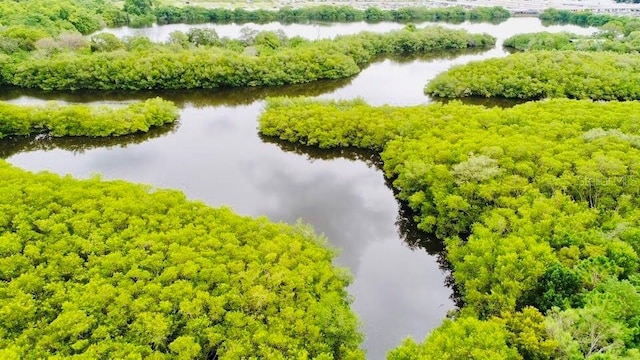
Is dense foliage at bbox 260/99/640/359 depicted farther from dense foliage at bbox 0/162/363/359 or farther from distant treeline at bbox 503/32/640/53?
distant treeline at bbox 503/32/640/53

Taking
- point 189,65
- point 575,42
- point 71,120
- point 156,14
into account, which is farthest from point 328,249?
point 156,14

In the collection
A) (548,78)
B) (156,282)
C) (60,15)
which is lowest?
(156,282)

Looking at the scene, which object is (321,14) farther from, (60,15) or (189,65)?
(189,65)

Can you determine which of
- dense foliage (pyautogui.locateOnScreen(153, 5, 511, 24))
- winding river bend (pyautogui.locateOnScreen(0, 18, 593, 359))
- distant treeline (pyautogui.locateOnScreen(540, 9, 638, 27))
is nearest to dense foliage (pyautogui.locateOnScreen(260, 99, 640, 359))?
winding river bend (pyautogui.locateOnScreen(0, 18, 593, 359))

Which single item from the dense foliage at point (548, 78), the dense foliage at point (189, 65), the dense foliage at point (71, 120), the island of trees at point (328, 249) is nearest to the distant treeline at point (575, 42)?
the dense foliage at point (548, 78)

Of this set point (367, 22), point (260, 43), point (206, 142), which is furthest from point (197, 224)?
point (367, 22)

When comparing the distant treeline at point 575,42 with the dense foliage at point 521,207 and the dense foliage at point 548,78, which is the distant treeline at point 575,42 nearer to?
the dense foliage at point 548,78
